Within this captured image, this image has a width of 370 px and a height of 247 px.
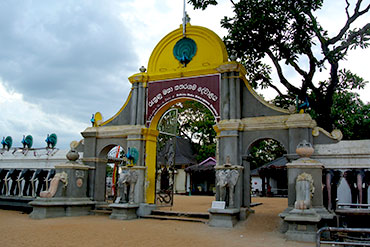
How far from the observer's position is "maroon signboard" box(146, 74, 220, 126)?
12.1 metres

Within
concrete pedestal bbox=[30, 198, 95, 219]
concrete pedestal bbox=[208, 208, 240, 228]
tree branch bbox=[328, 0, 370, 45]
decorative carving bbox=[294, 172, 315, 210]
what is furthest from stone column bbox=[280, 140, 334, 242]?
concrete pedestal bbox=[30, 198, 95, 219]

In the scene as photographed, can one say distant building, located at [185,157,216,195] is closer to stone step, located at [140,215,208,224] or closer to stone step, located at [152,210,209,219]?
stone step, located at [152,210,209,219]

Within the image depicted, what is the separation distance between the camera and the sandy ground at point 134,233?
7.84m

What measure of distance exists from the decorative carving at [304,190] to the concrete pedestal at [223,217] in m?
2.09

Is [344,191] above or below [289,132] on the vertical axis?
below

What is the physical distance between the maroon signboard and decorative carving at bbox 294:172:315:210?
3667 mm

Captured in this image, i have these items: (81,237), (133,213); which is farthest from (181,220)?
(81,237)

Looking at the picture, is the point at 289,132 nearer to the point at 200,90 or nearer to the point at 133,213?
the point at 200,90

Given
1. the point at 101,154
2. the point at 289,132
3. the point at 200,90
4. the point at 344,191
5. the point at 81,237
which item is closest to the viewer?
the point at 81,237

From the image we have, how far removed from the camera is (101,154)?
1381 centimetres

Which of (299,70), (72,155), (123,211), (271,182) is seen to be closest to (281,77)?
(299,70)

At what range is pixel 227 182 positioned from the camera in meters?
10.7

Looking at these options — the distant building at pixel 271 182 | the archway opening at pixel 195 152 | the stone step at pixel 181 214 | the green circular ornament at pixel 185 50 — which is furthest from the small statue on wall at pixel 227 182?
the archway opening at pixel 195 152

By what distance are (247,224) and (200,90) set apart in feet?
15.6
